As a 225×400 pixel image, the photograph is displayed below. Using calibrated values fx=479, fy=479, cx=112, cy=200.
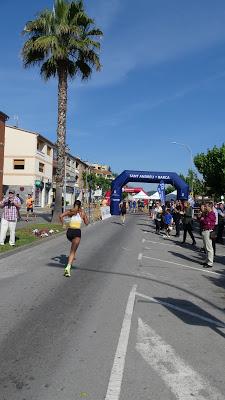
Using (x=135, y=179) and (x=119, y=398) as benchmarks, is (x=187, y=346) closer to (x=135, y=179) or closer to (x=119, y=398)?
(x=119, y=398)

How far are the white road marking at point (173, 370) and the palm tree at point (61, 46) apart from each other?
814 inches

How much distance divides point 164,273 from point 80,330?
5578 millimetres

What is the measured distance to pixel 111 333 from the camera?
600cm

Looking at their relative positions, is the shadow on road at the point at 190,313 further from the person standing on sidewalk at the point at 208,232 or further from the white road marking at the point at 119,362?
the person standing on sidewalk at the point at 208,232

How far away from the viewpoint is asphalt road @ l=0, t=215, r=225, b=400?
434 cm

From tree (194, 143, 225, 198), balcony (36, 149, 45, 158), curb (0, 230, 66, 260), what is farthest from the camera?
balcony (36, 149, 45, 158)

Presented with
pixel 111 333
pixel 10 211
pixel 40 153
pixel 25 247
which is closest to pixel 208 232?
pixel 25 247

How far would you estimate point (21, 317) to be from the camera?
668cm

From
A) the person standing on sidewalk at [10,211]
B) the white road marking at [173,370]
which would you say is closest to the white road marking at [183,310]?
the white road marking at [173,370]

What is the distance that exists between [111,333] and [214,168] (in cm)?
5194

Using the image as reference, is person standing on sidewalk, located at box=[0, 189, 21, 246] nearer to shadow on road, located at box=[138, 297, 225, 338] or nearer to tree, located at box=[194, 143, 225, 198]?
shadow on road, located at box=[138, 297, 225, 338]

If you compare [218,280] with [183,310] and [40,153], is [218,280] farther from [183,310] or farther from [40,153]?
[40,153]

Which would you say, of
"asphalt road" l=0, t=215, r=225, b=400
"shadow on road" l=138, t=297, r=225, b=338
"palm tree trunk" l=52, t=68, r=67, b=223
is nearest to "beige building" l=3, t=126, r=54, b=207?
"palm tree trunk" l=52, t=68, r=67, b=223

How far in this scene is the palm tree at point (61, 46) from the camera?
985 inches
